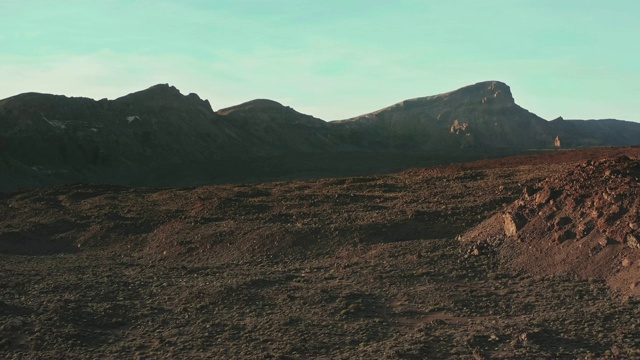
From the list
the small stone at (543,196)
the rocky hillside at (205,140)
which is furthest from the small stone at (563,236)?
the rocky hillside at (205,140)

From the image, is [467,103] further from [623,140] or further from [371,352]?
[371,352]

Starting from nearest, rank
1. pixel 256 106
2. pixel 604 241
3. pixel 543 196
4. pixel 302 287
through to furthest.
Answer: pixel 604 241, pixel 302 287, pixel 543 196, pixel 256 106

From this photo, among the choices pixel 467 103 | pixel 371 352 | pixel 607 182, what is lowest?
pixel 371 352

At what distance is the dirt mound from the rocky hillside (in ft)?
133

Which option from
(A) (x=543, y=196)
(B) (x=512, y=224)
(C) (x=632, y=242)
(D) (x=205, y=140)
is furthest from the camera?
(D) (x=205, y=140)

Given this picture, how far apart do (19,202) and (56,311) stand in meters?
18.4

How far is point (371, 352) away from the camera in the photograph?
976cm

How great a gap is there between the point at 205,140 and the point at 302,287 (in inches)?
2658

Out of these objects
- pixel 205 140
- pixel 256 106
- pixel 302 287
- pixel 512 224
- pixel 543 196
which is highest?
pixel 256 106

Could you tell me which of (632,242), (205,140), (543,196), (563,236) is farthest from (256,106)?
(632,242)

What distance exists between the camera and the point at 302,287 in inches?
525

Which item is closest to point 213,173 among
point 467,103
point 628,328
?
point 628,328

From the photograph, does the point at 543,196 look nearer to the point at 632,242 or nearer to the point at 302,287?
the point at 632,242

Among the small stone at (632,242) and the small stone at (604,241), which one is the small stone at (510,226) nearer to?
the small stone at (604,241)
